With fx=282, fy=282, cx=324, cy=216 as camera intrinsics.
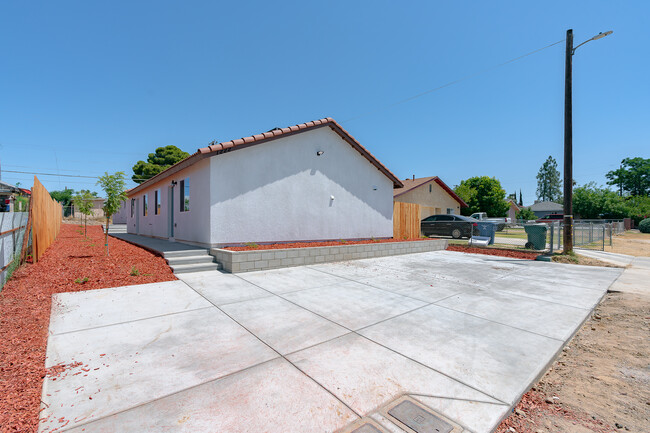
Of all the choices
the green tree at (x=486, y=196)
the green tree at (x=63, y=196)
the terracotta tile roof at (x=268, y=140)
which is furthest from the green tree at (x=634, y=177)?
the green tree at (x=63, y=196)

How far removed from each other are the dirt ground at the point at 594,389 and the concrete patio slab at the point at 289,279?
4130mm

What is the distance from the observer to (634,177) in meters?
57.2

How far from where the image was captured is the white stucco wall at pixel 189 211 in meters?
8.93

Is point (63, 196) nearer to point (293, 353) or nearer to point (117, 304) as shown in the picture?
point (117, 304)

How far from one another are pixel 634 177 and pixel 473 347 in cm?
8186

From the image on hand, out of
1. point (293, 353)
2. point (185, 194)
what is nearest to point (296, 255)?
point (185, 194)

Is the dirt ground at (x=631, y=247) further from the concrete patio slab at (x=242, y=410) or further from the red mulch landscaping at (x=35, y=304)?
the red mulch landscaping at (x=35, y=304)

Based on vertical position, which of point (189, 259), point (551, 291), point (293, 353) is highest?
point (189, 259)

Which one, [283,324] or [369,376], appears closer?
[369,376]

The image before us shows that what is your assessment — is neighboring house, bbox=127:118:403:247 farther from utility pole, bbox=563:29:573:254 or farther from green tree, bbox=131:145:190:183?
green tree, bbox=131:145:190:183

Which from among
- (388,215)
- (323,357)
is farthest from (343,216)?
(323,357)

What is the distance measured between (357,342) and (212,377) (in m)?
1.63

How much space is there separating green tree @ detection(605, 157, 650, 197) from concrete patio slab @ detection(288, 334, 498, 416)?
263 ft

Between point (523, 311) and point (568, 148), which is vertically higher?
point (568, 148)
